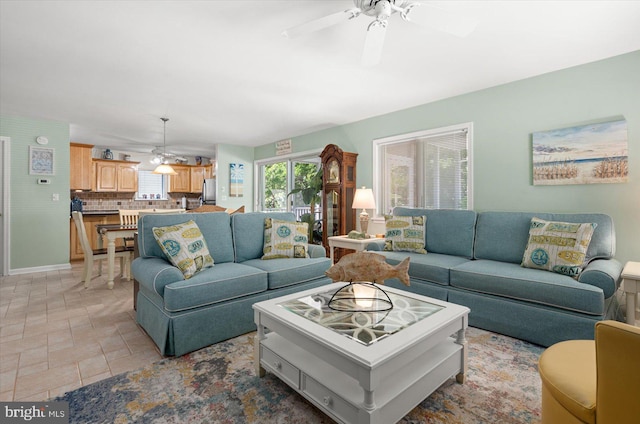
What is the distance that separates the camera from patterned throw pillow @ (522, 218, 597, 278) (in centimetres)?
241

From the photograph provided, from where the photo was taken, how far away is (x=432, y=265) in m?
2.93

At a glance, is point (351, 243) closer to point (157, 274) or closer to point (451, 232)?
point (451, 232)

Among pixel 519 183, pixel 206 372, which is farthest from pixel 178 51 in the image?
pixel 519 183

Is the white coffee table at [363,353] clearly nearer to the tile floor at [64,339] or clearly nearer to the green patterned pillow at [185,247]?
the green patterned pillow at [185,247]

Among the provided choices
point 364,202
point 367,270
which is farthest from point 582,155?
point 367,270

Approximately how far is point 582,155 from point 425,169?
1.69 meters

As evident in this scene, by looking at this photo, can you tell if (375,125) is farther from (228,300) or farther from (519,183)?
(228,300)

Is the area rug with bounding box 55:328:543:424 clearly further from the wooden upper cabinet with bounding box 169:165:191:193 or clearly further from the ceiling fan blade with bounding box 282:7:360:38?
the wooden upper cabinet with bounding box 169:165:191:193

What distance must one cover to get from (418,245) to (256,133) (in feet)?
12.8

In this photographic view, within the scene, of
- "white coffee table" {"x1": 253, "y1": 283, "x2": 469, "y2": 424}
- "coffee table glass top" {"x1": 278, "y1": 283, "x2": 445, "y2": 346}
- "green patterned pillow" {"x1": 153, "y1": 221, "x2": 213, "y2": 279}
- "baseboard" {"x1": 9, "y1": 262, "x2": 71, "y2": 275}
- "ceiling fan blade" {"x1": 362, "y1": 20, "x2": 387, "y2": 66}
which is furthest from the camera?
"baseboard" {"x1": 9, "y1": 262, "x2": 71, "y2": 275}

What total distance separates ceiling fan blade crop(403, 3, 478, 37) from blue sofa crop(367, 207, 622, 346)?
1844 millimetres

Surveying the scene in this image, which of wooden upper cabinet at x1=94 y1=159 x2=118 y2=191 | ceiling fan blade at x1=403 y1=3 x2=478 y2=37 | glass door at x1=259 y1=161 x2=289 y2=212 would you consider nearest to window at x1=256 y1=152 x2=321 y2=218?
glass door at x1=259 y1=161 x2=289 y2=212

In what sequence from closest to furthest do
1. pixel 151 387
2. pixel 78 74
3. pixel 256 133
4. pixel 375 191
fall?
pixel 151 387 → pixel 78 74 → pixel 375 191 → pixel 256 133

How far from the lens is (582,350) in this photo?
4.32 feet
